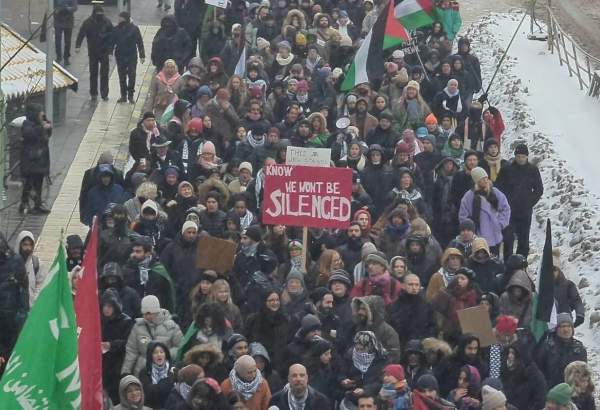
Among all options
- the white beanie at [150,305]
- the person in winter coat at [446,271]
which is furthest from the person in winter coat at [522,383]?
the white beanie at [150,305]

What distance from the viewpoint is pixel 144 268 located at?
1712 centimetres

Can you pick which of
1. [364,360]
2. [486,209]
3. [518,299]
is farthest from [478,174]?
[364,360]

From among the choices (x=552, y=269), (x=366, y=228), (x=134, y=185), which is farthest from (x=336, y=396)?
(x=134, y=185)

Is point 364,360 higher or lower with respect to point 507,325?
lower

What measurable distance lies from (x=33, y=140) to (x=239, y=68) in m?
4.38

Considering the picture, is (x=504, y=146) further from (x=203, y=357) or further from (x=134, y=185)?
(x=203, y=357)

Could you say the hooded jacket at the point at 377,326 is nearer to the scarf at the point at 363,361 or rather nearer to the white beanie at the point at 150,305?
the scarf at the point at 363,361

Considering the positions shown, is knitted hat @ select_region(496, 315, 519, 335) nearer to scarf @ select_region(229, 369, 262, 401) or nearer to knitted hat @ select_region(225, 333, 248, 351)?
knitted hat @ select_region(225, 333, 248, 351)

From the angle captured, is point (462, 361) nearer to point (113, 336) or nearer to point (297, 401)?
point (297, 401)

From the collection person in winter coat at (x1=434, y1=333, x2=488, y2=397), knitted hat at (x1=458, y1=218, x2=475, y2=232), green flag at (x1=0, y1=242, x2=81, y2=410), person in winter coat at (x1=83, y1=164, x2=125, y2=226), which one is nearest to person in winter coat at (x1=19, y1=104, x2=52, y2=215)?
person in winter coat at (x1=83, y1=164, x2=125, y2=226)

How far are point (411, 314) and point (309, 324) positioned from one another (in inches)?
50.4

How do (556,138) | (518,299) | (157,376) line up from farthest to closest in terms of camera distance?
(556,138), (518,299), (157,376)

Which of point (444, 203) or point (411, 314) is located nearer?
Result: point (411, 314)

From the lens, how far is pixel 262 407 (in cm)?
1433
